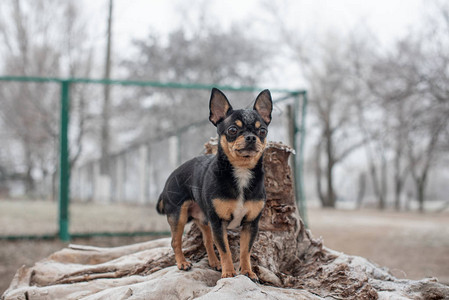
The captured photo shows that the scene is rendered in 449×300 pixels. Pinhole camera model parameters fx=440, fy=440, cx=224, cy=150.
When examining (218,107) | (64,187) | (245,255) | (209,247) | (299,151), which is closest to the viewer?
(218,107)

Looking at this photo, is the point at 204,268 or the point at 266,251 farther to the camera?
the point at 266,251

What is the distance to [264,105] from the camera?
2748 mm

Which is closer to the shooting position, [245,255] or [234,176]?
[234,176]

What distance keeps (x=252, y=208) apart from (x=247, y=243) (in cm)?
27

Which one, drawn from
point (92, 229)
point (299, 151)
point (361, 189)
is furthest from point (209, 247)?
point (361, 189)

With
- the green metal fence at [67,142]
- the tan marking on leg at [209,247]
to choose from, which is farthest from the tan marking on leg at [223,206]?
the green metal fence at [67,142]

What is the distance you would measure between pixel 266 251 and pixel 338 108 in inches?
940

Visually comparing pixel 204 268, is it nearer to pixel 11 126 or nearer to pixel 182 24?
pixel 11 126

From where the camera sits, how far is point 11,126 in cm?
876

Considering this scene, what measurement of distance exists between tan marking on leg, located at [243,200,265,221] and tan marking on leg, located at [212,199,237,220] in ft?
0.26

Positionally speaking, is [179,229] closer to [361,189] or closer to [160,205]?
[160,205]

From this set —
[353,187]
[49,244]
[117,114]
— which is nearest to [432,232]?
[117,114]

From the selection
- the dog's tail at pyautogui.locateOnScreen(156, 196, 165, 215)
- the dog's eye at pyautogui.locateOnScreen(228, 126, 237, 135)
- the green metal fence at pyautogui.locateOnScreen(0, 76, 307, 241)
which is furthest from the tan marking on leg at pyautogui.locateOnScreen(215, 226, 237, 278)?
the green metal fence at pyautogui.locateOnScreen(0, 76, 307, 241)

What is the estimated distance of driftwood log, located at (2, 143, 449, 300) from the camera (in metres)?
2.97
